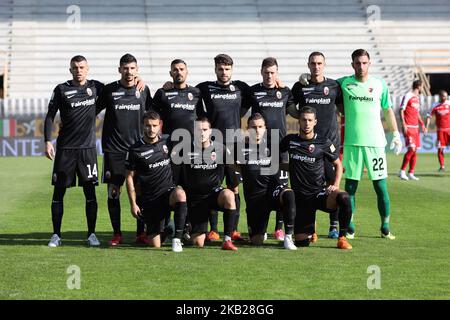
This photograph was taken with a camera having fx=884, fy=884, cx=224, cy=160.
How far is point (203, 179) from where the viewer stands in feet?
30.5

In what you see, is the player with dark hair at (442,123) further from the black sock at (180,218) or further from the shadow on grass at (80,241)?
the black sock at (180,218)

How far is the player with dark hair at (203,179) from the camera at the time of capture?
920cm

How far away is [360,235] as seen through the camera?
10.1 m

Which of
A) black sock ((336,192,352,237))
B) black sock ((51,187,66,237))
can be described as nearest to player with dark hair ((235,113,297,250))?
black sock ((336,192,352,237))

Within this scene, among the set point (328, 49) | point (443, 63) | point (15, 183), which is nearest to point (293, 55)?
point (328, 49)

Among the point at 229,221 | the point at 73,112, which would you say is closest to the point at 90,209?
the point at 73,112

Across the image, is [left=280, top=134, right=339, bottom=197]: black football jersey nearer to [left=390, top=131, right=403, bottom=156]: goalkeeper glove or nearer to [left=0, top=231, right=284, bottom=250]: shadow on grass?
[left=0, top=231, right=284, bottom=250]: shadow on grass

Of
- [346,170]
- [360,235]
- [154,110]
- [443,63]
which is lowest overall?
[360,235]

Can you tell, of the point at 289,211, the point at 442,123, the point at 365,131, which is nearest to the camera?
the point at 289,211

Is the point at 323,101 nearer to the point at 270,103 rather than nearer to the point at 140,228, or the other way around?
the point at 270,103

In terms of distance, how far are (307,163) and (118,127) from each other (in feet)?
6.72

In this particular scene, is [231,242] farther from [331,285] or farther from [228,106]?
[331,285]

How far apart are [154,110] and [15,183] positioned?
339 inches
